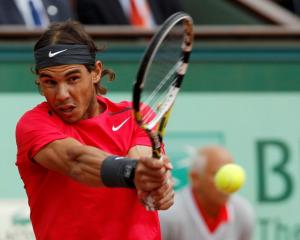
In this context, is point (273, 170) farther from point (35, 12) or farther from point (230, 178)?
point (35, 12)

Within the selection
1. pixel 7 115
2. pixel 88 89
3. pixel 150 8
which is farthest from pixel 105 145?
pixel 150 8

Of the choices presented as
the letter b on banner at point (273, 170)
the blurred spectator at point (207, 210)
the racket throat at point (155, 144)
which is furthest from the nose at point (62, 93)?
the letter b on banner at point (273, 170)

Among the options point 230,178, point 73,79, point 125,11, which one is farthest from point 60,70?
point 125,11

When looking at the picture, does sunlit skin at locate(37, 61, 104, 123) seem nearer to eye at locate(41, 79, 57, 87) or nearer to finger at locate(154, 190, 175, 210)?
eye at locate(41, 79, 57, 87)

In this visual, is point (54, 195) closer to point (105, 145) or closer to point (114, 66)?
point (105, 145)

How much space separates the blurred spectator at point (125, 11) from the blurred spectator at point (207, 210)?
3.45 ft

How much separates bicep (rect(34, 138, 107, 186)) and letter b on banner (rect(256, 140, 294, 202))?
3.17m

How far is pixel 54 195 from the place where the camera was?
486cm

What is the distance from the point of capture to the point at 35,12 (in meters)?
7.83

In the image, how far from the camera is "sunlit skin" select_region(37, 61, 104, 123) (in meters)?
4.80

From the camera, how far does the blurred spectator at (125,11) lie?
805 cm

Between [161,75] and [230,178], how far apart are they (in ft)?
9.83

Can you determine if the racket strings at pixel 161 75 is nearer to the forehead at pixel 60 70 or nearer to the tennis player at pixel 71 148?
the tennis player at pixel 71 148

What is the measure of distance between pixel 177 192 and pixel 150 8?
4.38 feet
